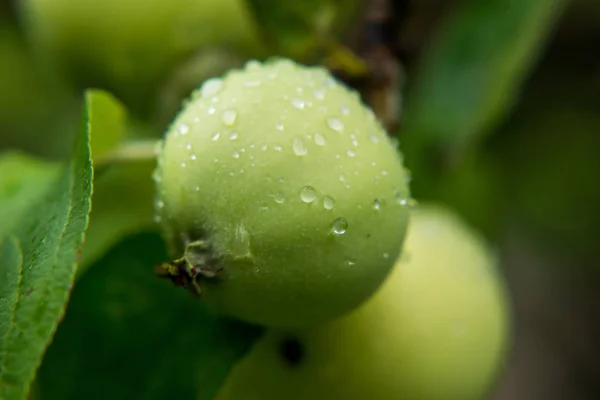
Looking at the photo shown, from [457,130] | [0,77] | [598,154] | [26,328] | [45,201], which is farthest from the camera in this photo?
[0,77]

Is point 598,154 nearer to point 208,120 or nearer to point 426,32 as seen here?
point 426,32

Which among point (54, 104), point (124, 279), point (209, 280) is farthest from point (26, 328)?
point (54, 104)

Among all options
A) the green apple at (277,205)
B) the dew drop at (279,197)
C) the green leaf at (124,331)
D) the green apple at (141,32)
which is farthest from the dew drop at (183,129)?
the green apple at (141,32)

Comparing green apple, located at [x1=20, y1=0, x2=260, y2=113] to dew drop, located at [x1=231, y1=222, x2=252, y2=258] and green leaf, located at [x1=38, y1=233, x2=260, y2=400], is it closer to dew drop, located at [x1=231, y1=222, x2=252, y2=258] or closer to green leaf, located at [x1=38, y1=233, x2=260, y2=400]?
green leaf, located at [x1=38, y1=233, x2=260, y2=400]

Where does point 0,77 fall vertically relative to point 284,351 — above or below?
above

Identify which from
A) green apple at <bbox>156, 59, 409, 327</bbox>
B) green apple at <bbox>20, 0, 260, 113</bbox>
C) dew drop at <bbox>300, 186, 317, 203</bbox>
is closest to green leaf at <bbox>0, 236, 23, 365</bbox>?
green apple at <bbox>156, 59, 409, 327</bbox>

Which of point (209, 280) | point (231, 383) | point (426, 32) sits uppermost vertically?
point (426, 32)
